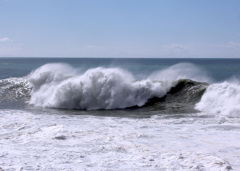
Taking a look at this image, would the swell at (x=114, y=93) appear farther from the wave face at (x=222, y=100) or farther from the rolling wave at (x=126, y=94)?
the wave face at (x=222, y=100)

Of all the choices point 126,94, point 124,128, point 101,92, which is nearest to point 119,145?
point 124,128

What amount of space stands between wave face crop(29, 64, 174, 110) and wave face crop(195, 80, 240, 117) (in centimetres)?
290

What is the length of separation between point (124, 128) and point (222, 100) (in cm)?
626

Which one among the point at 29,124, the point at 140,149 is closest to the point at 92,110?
the point at 29,124

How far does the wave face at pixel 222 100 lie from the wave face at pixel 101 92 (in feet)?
9.53

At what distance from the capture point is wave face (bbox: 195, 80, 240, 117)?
41.2 ft

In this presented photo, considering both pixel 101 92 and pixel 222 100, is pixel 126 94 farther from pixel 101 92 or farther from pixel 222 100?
pixel 222 100

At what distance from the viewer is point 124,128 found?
9391 millimetres

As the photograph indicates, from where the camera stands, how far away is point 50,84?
19.5 metres

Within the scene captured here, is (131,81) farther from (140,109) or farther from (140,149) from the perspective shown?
(140,149)

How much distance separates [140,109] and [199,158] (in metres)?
8.61

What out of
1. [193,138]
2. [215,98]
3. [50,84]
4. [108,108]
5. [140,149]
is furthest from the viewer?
[50,84]

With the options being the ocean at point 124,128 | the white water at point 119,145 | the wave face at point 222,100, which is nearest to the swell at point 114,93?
the ocean at point 124,128

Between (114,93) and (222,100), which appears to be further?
(114,93)
